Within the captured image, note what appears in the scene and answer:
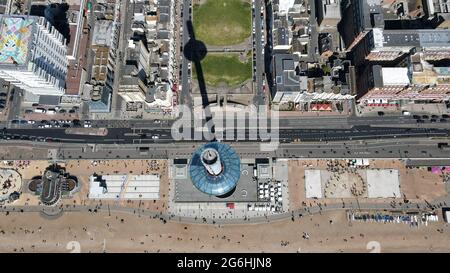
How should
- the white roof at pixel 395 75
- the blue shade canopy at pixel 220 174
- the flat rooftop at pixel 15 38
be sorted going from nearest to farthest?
1. the flat rooftop at pixel 15 38
2. the blue shade canopy at pixel 220 174
3. the white roof at pixel 395 75

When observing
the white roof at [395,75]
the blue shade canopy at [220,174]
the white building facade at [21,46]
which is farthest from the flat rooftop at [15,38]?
the white roof at [395,75]

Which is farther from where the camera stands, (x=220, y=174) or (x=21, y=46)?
(x=21, y=46)

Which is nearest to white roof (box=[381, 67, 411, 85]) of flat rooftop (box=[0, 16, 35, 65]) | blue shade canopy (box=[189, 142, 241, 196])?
Result: blue shade canopy (box=[189, 142, 241, 196])

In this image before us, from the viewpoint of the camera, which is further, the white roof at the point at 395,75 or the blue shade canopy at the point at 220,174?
the white roof at the point at 395,75

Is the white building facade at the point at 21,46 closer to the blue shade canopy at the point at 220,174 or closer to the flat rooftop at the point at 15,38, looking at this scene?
the flat rooftop at the point at 15,38

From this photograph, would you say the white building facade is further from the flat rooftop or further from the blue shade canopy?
the blue shade canopy

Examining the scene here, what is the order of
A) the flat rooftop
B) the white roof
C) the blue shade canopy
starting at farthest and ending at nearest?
the white roof → the blue shade canopy → the flat rooftop

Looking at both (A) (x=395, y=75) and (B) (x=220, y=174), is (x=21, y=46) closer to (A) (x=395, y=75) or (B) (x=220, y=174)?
(B) (x=220, y=174)

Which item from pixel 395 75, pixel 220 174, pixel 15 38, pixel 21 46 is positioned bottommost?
pixel 220 174

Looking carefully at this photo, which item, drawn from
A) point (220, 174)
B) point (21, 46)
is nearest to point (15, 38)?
point (21, 46)
